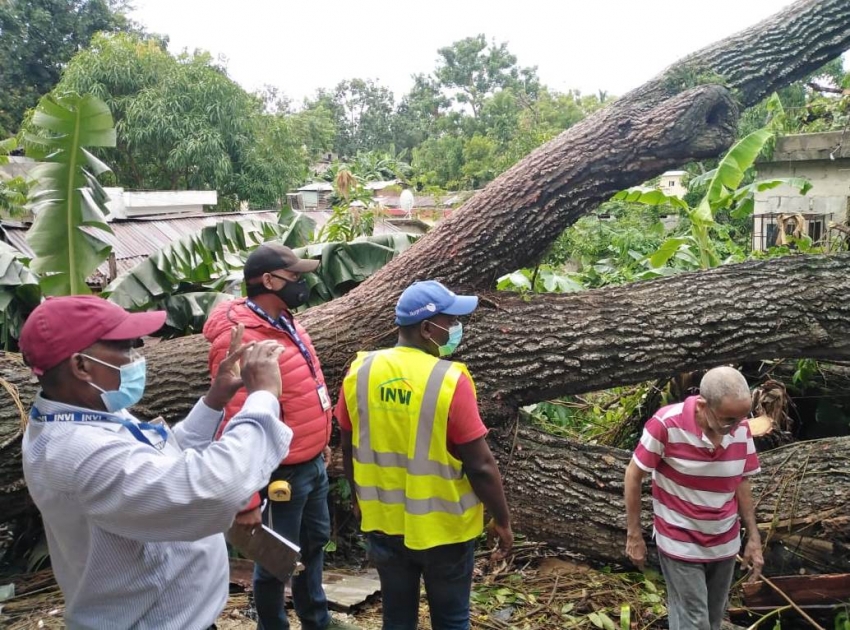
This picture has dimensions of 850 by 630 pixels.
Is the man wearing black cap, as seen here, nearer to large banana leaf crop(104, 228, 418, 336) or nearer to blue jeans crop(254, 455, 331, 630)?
blue jeans crop(254, 455, 331, 630)

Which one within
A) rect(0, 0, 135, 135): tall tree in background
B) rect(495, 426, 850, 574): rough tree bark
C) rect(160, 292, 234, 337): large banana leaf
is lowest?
rect(495, 426, 850, 574): rough tree bark

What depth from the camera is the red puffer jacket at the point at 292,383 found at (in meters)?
2.89

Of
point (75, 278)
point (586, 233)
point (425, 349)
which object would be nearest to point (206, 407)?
point (425, 349)

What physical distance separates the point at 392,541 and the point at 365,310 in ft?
7.11

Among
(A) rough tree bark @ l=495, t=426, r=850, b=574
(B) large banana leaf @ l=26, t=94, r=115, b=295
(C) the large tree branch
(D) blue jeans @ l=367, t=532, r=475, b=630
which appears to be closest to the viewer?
(D) blue jeans @ l=367, t=532, r=475, b=630

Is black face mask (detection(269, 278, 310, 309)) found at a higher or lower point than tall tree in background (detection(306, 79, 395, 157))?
lower

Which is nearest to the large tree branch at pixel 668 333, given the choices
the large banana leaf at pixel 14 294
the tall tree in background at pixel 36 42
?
the large banana leaf at pixel 14 294

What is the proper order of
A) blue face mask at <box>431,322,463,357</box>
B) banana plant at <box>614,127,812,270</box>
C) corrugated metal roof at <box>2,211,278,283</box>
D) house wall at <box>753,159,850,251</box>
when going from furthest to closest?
1. corrugated metal roof at <box>2,211,278,283</box>
2. house wall at <box>753,159,850,251</box>
3. banana plant at <box>614,127,812,270</box>
4. blue face mask at <box>431,322,463,357</box>

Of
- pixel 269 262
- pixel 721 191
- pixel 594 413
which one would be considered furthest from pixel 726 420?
pixel 721 191

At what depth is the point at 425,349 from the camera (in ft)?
8.61

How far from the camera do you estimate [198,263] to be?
6113 mm

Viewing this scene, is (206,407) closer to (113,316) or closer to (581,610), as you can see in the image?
(113,316)

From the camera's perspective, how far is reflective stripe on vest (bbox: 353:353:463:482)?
2383mm

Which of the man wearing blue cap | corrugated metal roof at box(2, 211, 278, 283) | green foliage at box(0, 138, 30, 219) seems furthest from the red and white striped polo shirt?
green foliage at box(0, 138, 30, 219)
